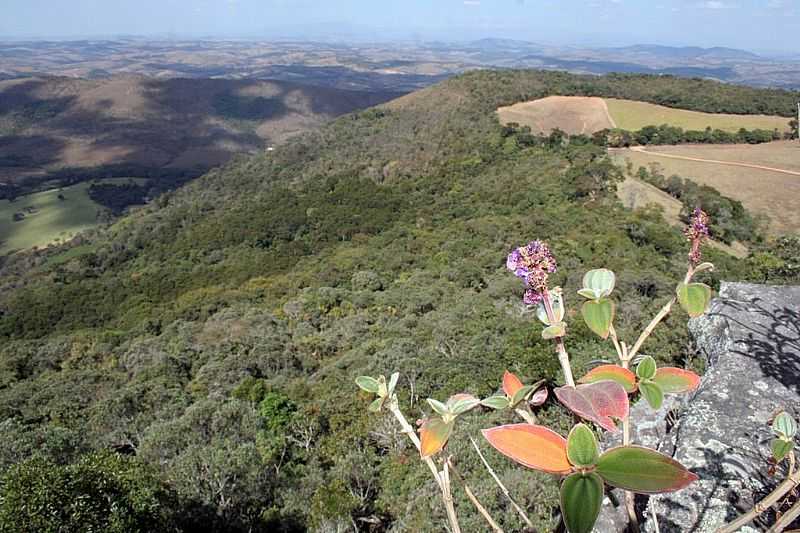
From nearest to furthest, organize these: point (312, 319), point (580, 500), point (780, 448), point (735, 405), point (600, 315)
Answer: point (580, 500) → point (600, 315) → point (780, 448) → point (735, 405) → point (312, 319)

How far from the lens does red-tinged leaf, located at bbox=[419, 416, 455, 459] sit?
1.28 metres

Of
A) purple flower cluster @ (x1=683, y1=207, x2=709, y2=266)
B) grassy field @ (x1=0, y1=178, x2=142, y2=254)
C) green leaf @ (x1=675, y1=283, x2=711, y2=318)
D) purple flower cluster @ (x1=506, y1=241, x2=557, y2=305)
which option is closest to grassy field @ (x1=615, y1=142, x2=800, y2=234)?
purple flower cluster @ (x1=683, y1=207, x2=709, y2=266)

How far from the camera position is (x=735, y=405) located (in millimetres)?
3545

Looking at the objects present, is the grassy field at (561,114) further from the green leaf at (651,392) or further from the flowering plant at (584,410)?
the green leaf at (651,392)

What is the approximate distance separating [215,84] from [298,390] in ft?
672

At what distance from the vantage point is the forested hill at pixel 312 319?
11.2m

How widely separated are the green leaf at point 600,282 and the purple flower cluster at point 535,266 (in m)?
0.19

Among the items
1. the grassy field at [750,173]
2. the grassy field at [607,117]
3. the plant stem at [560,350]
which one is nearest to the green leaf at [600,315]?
the plant stem at [560,350]

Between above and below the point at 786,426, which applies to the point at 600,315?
above

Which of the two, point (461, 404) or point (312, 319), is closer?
point (461, 404)

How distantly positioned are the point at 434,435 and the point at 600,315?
605 millimetres

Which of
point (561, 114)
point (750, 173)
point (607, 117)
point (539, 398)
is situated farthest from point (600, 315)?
point (561, 114)

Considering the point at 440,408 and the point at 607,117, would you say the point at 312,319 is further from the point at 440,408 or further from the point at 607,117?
the point at 607,117

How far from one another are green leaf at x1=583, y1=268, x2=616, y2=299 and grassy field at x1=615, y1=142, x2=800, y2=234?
123 ft
